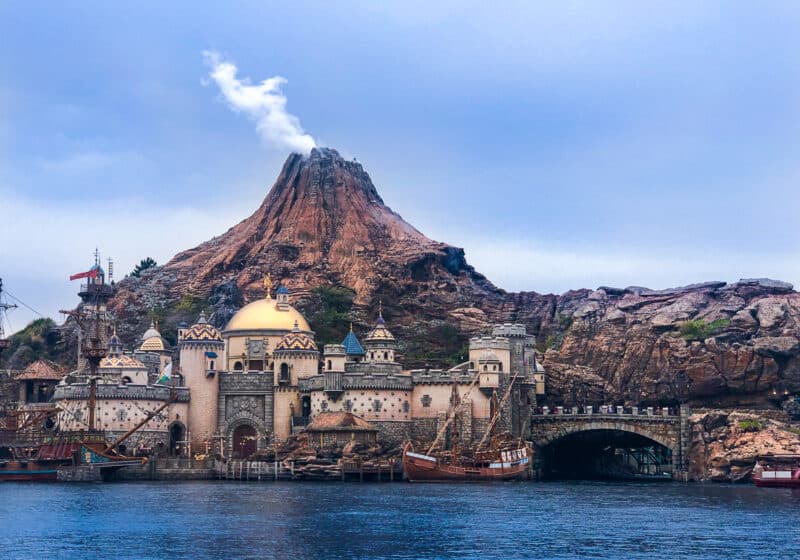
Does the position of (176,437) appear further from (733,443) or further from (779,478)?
(779,478)

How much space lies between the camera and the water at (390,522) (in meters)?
83.1

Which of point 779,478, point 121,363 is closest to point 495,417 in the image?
point 779,478

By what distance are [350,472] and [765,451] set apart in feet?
144

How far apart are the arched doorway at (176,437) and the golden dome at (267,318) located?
16509 mm

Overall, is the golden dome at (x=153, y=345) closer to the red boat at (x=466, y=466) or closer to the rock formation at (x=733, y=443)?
the red boat at (x=466, y=466)

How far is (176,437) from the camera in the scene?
15700 cm

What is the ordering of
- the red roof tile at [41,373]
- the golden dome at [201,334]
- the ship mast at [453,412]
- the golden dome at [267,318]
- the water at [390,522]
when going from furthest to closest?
1. the red roof tile at [41,373]
2. the golden dome at [267,318]
3. the golden dome at [201,334]
4. the ship mast at [453,412]
5. the water at [390,522]

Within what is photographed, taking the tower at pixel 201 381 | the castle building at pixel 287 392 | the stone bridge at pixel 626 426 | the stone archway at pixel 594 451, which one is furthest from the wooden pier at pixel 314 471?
the stone archway at pixel 594 451

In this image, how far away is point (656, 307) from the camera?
178m

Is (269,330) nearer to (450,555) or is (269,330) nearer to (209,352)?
(209,352)

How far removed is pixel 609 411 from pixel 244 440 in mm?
43041

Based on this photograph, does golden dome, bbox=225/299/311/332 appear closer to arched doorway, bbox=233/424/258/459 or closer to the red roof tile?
arched doorway, bbox=233/424/258/459

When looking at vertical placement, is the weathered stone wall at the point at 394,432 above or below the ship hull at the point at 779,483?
above

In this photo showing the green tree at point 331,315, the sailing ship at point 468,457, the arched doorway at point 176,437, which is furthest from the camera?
the green tree at point 331,315
